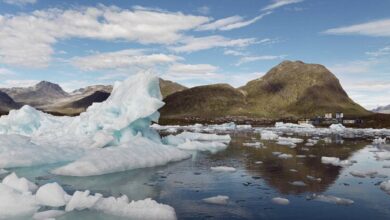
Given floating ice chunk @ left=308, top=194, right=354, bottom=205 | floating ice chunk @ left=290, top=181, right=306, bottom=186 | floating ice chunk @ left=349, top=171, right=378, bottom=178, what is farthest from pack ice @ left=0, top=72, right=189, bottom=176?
floating ice chunk @ left=349, top=171, right=378, bottom=178

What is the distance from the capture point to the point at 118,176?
19.2 metres

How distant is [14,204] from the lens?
1202 centimetres

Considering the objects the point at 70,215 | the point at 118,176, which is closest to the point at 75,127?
the point at 118,176

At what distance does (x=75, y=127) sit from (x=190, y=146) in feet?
28.7

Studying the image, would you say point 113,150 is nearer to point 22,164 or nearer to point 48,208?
point 22,164

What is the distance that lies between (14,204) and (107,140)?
12675mm

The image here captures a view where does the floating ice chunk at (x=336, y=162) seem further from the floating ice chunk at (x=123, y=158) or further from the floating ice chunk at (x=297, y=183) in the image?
the floating ice chunk at (x=123, y=158)

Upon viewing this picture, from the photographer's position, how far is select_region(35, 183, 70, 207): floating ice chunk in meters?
12.7

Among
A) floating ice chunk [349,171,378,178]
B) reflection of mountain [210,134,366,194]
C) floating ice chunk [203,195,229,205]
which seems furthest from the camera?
floating ice chunk [349,171,378,178]

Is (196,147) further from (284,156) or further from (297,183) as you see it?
(297,183)

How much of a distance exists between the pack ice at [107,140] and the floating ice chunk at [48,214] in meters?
7.23

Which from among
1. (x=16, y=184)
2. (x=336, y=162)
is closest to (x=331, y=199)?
(x=336, y=162)

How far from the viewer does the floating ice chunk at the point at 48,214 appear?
11461 mm

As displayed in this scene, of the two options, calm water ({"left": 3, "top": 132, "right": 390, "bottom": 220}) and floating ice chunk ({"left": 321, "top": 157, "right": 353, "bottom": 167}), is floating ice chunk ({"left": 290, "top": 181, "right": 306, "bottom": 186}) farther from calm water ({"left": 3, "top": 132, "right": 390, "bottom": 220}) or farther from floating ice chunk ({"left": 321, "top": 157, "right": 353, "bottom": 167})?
floating ice chunk ({"left": 321, "top": 157, "right": 353, "bottom": 167})
